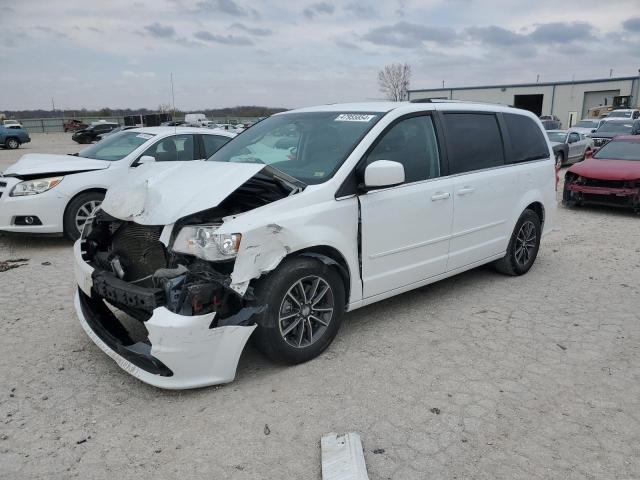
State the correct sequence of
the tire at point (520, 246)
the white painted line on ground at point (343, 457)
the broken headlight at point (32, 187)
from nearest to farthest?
the white painted line on ground at point (343, 457) → the tire at point (520, 246) → the broken headlight at point (32, 187)

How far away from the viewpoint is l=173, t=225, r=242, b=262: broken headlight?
123 inches

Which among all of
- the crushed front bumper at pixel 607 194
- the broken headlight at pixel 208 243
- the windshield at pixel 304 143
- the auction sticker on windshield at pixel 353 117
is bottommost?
the crushed front bumper at pixel 607 194

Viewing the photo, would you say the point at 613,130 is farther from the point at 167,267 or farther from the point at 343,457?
the point at 343,457

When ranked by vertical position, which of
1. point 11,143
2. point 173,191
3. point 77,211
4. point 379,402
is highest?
point 173,191

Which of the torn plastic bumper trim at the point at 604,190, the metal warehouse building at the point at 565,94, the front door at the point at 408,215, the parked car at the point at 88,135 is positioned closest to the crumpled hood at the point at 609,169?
the torn plastic bumper trim at the point at 604,190

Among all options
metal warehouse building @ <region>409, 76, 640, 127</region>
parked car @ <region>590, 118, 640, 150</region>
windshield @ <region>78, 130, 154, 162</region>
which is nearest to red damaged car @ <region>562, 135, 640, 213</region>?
windshield @ <region>78, 130, 154, 162</region>

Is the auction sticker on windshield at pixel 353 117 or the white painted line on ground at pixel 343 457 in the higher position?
the auction sticker on windshield at pixel 353 117

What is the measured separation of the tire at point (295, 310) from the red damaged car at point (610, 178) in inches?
310

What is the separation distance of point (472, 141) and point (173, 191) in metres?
2.92

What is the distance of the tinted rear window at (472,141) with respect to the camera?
4.64 meters

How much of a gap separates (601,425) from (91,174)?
21.1 ft

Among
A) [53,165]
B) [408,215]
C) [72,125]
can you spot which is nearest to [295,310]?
[408,215]

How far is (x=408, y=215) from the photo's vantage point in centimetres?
418

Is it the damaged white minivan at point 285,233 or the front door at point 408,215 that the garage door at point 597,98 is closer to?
the damaged white minivan at point 285,233
